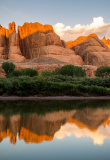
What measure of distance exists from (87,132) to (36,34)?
66832 mm

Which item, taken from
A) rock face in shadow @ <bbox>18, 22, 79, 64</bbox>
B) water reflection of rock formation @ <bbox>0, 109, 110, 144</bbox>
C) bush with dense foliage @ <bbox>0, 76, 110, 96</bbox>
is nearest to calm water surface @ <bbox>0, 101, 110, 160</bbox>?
water reflection of rock formation @ <bbox>0, 109, 110, 144</bbox>

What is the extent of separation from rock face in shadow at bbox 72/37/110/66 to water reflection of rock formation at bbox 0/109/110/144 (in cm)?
5993

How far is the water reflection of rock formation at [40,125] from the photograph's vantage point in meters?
7.11

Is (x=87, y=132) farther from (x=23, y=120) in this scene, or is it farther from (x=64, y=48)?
Answer: (x=64, y=48)

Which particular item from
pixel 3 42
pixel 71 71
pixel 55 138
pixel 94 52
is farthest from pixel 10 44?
pixel 55 138

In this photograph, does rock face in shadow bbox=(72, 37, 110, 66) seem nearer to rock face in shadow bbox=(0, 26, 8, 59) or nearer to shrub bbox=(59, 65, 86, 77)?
rock face in shadow bbox=(0, 26, 8, 59)

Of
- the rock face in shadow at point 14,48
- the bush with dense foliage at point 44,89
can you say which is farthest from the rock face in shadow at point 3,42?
the bush with dense foliage at point 44,89

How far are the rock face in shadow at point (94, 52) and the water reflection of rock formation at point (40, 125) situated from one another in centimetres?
5993

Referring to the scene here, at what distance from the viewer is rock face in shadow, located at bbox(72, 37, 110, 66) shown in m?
69.3

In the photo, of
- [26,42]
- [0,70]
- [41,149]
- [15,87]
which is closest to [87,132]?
[41,149]

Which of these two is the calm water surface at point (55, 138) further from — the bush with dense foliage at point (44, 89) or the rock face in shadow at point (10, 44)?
the rock face in shadow at point (10, 44)

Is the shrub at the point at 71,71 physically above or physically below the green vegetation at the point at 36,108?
above

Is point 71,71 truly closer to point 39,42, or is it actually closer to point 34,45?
point 39,42

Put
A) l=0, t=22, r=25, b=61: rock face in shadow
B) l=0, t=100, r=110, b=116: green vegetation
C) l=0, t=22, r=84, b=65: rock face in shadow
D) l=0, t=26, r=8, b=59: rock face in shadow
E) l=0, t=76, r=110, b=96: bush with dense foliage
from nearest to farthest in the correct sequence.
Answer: l=0, t=100, r=110, b=116: green vegetation
l=0, t=76, r=110, b=96: bush with dense foliage
l=0, t=22, r=84, b=65: rock face in shadow
l=0, t=22, r=25, b=61: rock face in shadow
l=0, t=26, r=8, b=59: rock face in shadow
